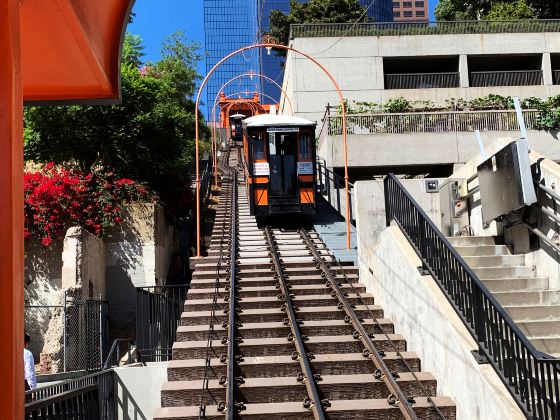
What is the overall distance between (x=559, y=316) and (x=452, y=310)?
1.86 meters

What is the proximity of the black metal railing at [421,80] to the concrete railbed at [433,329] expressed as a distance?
1907 centimetres

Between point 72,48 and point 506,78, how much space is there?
2774 cm

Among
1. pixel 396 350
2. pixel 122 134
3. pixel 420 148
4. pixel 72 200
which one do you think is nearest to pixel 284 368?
pixel 396 350

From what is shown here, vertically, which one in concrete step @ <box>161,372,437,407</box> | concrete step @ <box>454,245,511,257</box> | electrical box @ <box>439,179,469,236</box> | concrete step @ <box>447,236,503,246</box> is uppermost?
electrical box @ <box>439,179,469,236</box>

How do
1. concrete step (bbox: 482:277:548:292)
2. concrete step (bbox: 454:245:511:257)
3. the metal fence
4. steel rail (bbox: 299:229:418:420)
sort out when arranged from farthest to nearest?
the metal fence → concrete step (bbox: 454:245:511:257) → concrete step (bbox: 482:277:548:292) → steel rail (bbox: 299:229:418:420)

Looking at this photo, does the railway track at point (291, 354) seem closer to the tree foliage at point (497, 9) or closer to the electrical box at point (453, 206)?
the electrical box at point (453, 206)

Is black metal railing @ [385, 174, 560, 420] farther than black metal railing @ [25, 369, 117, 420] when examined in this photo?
No

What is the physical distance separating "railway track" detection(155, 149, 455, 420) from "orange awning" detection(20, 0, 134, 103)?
145 inches

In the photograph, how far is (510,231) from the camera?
1054cm

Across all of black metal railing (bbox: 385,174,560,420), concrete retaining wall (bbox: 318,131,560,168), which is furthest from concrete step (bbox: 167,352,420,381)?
concrete retaining wall (bbox: 318,131,560,168)

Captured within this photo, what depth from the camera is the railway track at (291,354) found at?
23.3 feet

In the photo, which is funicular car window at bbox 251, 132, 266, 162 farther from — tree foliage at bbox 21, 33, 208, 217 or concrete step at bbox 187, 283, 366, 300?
concrete step at bbox 187, 283, 366, 300

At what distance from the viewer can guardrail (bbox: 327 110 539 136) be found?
72.9 ft

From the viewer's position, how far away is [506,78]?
94.4ft
